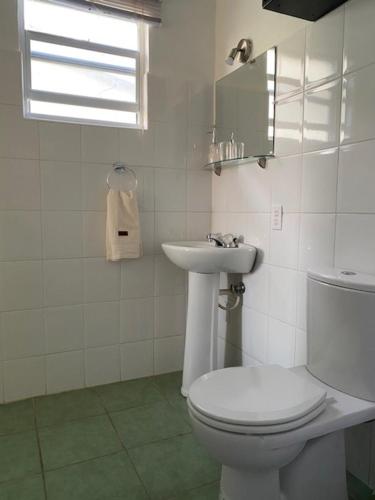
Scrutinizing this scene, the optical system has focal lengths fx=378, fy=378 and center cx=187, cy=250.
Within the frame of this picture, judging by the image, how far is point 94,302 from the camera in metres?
2.13

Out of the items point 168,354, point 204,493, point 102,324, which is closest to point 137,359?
point 168,354

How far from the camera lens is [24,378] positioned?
2.01m

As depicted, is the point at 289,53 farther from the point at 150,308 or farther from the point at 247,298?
the point at 150,308

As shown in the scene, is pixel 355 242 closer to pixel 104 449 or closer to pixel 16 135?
pixel 104 449

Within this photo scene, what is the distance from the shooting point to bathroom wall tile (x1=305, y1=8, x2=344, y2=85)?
141 centimetres

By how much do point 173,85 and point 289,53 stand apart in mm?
748

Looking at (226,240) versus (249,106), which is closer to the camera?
(249,106)

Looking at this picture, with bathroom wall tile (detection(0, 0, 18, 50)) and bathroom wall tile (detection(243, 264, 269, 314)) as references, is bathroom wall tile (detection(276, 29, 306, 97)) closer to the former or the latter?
bathroom wall tile (detection(243, 264, 269, 314))

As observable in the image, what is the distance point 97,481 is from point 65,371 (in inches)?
30.7

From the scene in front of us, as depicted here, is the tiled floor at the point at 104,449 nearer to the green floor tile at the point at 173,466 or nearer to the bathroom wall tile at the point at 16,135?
the green floor tile at the point at 173,466

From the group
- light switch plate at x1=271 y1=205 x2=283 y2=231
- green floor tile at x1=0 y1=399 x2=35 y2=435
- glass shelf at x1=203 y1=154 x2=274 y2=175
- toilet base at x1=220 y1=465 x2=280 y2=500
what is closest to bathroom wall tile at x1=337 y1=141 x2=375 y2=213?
light switch plate at x1=271 y1=205 x2=283 y2=231

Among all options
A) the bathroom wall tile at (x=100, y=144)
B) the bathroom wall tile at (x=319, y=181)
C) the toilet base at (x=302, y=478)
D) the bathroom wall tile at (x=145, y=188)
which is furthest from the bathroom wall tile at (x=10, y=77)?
the toilet base at (x=302, y=478)

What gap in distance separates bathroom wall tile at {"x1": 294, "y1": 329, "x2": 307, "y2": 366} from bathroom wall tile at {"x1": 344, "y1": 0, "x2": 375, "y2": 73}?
3.48ft

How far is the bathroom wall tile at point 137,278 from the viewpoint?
7.16ft
